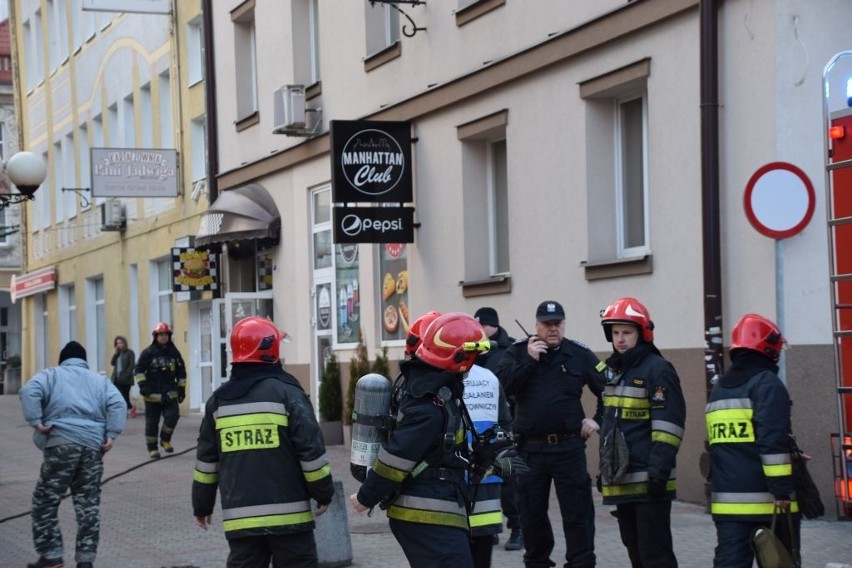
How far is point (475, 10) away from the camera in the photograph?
17.0 metres

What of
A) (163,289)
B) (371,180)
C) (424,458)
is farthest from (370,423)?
(163,289)

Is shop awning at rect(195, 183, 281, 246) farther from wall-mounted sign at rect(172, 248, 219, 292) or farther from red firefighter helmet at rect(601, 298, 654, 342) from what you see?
red firefighter helmet at rect(601, 298, 654, 342)

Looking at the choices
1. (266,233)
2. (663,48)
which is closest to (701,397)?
(663,48)

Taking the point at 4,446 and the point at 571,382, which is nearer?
the point at 571,382

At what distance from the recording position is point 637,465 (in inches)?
322

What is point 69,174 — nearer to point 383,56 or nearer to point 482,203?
point 383,56

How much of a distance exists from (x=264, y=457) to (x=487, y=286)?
377 inches

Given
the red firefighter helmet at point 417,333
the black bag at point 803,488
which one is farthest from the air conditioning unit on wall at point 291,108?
the black bag at point 803,488

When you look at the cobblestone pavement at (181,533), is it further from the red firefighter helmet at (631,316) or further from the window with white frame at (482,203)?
the window with white frame at (482,203)

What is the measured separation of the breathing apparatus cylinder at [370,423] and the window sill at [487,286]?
381 inches

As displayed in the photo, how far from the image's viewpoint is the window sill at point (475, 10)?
1653cm

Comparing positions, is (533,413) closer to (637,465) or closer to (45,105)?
(637,465)

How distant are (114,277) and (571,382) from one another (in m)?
25.6

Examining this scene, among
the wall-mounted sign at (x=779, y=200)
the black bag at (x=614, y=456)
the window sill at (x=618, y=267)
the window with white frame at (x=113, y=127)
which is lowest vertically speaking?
the black bag at (x=614, y=456)
